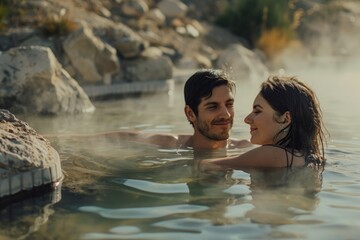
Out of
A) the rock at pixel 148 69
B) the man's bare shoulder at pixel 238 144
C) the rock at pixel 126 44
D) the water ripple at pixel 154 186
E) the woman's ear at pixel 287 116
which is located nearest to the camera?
the water ripple at pixel 154 186

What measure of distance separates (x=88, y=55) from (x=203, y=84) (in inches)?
255

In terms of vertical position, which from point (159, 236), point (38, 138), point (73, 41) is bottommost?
point (159, 236)

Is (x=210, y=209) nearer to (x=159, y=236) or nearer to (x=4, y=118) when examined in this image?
(x=159, y=236)

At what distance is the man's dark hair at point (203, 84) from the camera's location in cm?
579

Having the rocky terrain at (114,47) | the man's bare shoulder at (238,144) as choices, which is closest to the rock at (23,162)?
the man's bare shoulder at (238,144)

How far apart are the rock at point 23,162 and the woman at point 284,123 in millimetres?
1580

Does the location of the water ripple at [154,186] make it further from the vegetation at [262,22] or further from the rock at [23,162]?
the vegetation at [262,22]

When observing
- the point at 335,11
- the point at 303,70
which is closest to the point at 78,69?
the point at 303,70

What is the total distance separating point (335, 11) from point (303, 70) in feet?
30.6

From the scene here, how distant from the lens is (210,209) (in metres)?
4.00

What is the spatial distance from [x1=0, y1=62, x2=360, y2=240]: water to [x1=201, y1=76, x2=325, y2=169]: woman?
146mm

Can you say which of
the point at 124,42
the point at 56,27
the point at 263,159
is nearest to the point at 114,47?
the point at 124,42

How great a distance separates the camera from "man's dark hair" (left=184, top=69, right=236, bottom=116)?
19.0ft

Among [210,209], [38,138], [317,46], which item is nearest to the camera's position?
[210,209]
